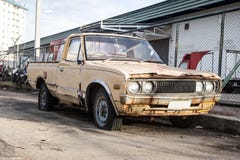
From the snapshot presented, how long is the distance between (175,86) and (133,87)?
0.73 meters

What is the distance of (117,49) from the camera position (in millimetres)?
7934

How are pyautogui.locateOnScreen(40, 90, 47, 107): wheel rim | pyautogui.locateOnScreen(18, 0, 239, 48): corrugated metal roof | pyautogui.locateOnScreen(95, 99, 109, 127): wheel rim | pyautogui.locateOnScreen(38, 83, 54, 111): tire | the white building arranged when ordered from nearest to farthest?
pyautogui.locateOnScreen(95, 99, 109, 127): wheel rim < pyautogui.locateOnScreen(38, 83, 54, 111): tire < pyautogui.locateOnScreen(40, 90, 47, 107): wheel rim < pyautogui.locateOnScreen(18, 0, 239, 48): corrugated metal roof < the white building

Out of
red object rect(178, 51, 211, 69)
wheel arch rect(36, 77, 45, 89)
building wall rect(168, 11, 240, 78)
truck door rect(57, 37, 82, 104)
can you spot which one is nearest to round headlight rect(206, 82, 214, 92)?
truck door rect(57, 37, 82, 104)

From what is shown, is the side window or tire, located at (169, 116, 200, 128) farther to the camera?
the side window

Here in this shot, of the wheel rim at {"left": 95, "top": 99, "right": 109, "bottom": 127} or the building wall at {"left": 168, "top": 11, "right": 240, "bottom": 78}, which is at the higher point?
the building wall at {"left": 168, "top": 11, "right": 240, "bottom": 78}

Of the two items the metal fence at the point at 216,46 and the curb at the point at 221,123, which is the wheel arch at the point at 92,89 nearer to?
the curb at the point at 221,123

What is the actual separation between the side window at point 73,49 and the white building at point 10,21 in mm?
85880

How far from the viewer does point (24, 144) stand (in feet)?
18.5

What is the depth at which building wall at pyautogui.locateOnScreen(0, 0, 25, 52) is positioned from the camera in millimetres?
94119

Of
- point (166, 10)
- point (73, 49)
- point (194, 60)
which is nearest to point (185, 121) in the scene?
point (73, 49)

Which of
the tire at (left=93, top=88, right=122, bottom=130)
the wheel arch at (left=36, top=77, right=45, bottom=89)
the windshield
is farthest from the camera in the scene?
the wheel arch at (left=36, top=77, right=45, bottom=89)

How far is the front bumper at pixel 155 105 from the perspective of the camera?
20.4 feet

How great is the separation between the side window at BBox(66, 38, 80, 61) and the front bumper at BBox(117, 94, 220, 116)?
2221mm

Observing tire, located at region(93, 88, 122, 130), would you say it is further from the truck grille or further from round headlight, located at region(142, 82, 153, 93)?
the truck grille
